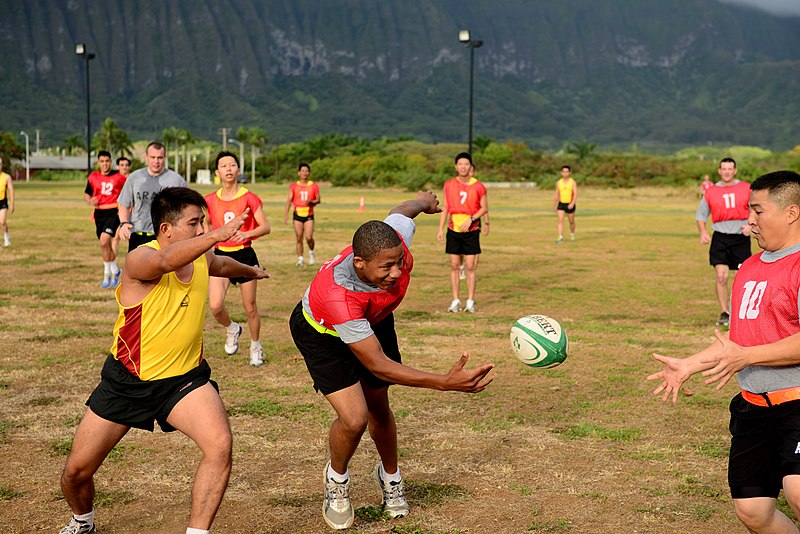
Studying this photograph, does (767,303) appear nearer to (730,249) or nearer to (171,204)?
(171,204)

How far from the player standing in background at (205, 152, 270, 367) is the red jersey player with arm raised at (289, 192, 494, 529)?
4.48m

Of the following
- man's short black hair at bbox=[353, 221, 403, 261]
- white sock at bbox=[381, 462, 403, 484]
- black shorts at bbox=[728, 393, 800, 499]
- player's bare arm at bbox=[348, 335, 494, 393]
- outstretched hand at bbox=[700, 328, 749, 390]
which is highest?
man's short black hair at bbox=[353, 221, 403, 261]

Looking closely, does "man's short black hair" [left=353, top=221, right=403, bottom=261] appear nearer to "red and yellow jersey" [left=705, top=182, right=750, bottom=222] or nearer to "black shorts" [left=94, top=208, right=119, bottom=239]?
"red and yellow jersey" [left=705, top=182, right=750, bottom=222]

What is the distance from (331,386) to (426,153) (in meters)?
140

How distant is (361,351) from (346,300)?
0.32 m

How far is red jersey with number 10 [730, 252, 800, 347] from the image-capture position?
178 inches

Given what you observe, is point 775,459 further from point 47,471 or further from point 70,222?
point 70,222

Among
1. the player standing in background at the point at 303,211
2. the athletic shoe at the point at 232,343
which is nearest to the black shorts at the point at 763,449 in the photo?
the athletic shoe at the point at 232,343

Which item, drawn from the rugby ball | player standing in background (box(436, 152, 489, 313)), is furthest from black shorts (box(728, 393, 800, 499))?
player standing in background (box(436, 152, 489, 313))

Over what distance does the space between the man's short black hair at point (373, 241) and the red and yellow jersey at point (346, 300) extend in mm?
232

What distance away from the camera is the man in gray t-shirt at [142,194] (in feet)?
40.3

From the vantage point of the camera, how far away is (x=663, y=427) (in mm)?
8336

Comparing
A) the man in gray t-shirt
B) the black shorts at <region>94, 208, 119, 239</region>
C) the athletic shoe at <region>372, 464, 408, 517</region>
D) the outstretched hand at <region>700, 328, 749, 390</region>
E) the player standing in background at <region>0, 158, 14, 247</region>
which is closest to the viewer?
the outstretched hand at <region>700, 328, 749, 390</region>

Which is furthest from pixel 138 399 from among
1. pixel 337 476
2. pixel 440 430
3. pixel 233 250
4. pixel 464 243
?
pixel 464 243
